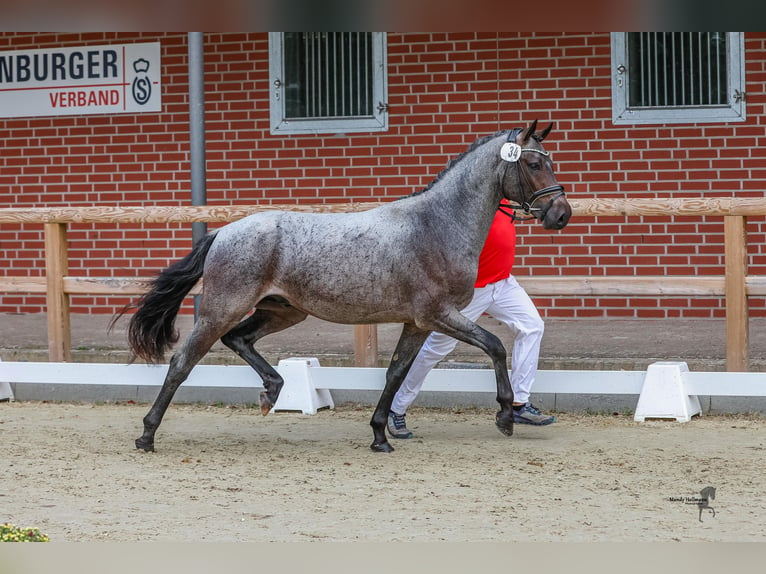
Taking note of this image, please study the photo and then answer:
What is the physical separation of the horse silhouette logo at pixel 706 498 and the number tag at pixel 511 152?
1.89 m

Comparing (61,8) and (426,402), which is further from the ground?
(61,8)

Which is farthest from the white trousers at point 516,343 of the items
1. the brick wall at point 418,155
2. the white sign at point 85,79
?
the white sign at point 85,79

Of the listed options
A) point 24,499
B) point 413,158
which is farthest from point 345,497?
point 413,158

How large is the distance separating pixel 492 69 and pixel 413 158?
1099 millimetres

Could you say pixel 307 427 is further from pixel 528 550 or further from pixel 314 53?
pixel 528 550

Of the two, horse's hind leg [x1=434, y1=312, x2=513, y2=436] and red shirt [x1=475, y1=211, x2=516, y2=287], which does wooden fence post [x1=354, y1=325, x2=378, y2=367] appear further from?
horse's hind leg [x1=434, y1=312, x2=513, y2=436]

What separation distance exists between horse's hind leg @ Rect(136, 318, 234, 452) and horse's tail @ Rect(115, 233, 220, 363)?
0.15 m

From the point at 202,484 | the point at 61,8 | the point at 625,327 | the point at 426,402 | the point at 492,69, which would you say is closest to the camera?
the point at 61,8

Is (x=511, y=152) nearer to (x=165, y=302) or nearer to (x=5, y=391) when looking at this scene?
(x=165, y=302)

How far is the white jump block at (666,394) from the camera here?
6441mm

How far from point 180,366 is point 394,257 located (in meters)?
1.36

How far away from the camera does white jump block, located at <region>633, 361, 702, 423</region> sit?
21.1ft

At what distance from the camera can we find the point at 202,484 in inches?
196

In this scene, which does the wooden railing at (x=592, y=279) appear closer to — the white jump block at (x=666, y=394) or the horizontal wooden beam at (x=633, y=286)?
the horizontal wooden beam at (x=633, y=286)
